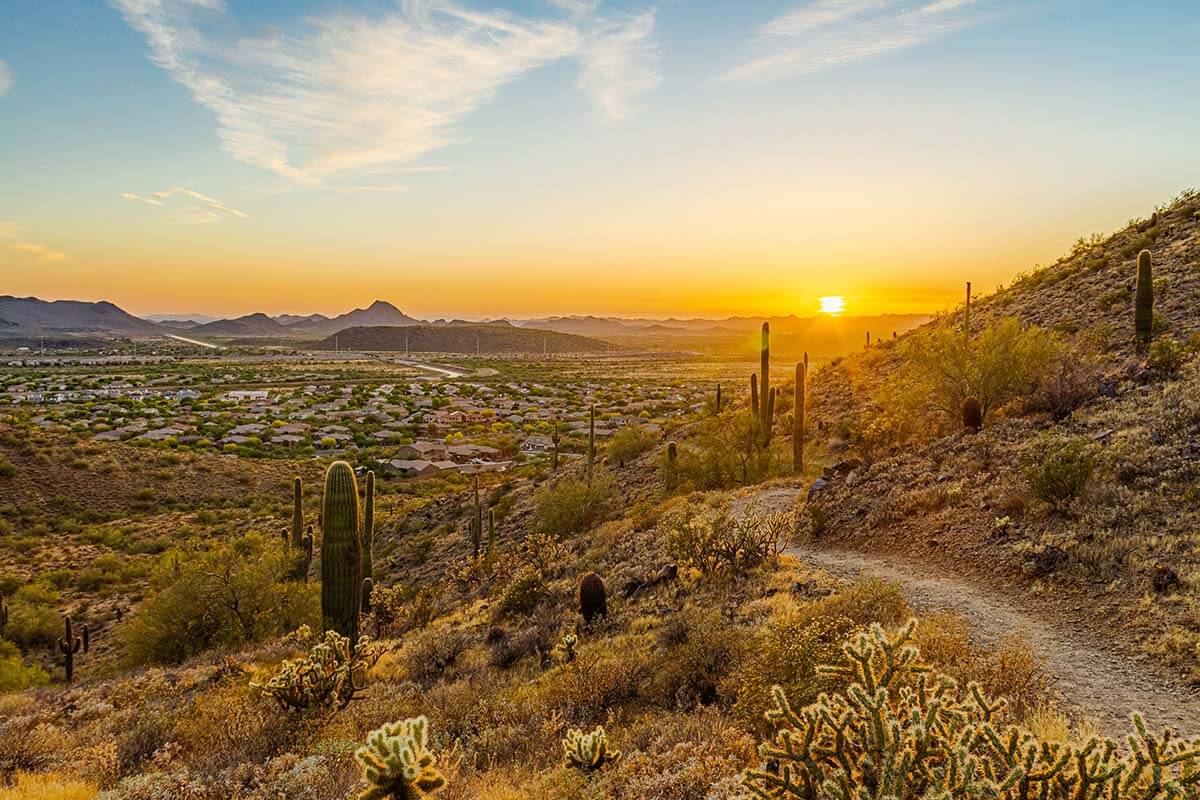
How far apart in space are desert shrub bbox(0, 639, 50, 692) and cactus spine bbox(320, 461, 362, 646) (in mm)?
10367

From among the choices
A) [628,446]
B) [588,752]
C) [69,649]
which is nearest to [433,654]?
[588,752]

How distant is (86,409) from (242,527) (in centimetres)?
4732

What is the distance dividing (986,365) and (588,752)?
1589 centimetres

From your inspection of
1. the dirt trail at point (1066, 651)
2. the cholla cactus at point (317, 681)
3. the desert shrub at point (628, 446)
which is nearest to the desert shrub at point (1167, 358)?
the dirt trail at point (1066, 651)

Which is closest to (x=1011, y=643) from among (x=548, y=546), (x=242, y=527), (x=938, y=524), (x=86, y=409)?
(x=938, y=524)

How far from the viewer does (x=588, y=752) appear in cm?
544

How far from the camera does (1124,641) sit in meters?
→ 7.43

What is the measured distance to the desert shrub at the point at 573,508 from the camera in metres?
22.9

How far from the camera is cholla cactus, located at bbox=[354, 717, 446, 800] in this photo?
407 cm

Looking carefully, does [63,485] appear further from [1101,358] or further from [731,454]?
[1101,358]

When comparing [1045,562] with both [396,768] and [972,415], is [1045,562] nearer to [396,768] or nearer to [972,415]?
[972,415]

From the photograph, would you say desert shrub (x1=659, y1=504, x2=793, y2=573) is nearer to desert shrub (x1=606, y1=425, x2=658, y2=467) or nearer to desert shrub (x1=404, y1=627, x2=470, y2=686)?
desert shrub (x1=404, y1=627, x2=470, y2=686)

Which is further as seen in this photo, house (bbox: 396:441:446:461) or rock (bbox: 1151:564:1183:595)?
house (bbox: 396:441:446:461)

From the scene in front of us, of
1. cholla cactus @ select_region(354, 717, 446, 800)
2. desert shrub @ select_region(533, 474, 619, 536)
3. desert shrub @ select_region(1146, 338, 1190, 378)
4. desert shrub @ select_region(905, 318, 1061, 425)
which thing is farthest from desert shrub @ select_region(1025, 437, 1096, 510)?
desert shrub @ select_region(533, 474, 619, 536)
